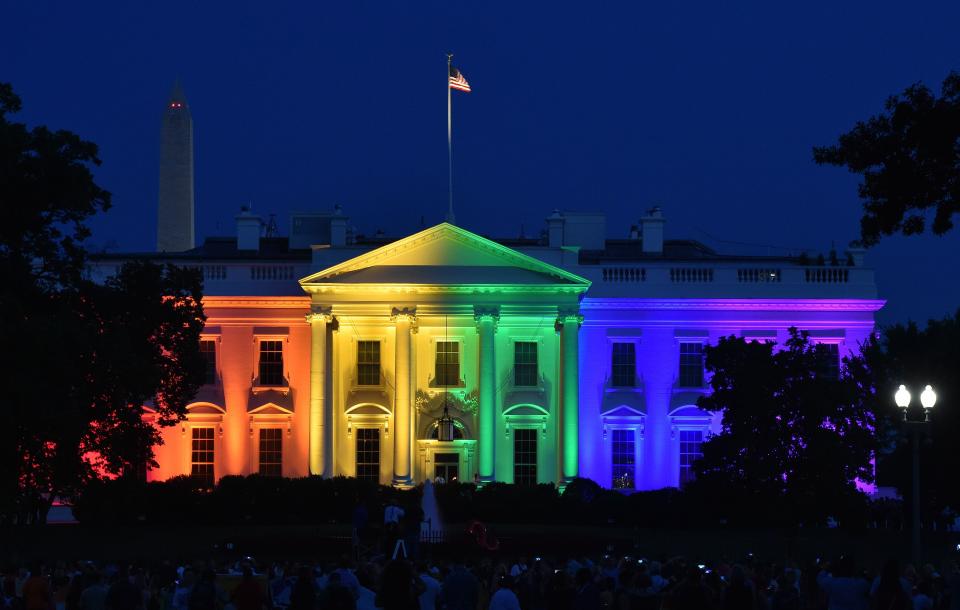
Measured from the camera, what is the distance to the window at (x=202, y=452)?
63.2 m

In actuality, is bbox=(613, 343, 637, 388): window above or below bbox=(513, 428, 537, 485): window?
above

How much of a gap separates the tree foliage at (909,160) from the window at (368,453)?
40.3 meters

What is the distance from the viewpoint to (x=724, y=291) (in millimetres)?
64812

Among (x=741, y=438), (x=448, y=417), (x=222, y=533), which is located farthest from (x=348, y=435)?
(x=741, y=438)

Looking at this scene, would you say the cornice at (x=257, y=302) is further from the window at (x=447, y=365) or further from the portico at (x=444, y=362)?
the window at (x=447, y=365)

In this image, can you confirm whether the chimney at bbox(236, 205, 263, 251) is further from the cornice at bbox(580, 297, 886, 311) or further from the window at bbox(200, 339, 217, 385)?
the cornice at bbox(580, 297, 886, 311)

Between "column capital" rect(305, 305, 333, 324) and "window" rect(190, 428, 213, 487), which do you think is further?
"window" rect(190, 428, 213, 487)

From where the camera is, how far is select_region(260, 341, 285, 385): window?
63938mm

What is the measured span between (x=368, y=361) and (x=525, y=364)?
5865mm

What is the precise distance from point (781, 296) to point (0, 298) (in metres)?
34.7

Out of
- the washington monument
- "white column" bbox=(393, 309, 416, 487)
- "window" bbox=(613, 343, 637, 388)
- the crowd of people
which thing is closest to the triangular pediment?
"white column" bbox=(393, 309, 416, 487)

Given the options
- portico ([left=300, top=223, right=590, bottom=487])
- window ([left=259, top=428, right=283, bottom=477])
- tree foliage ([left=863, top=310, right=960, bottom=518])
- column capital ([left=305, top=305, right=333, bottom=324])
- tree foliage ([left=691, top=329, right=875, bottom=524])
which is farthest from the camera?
window ([left=259, top=428, right=283, bottom=477])

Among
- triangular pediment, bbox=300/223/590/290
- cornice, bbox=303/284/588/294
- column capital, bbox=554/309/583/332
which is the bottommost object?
column capital, bbox=554/309/583/332

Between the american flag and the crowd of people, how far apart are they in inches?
1447
